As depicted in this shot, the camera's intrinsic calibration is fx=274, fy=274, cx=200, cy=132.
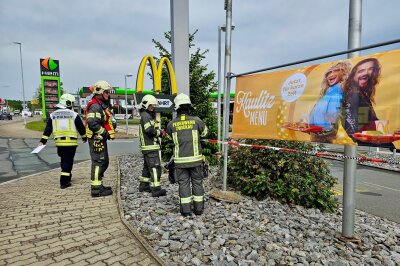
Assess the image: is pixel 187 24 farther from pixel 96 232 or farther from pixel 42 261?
pixel 42 261

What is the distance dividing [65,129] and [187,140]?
10.2 feet

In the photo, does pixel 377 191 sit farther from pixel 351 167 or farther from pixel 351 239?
pixel 351 167

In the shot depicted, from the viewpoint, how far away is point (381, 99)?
9.76ft

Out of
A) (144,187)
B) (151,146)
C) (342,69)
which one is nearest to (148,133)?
(151,146)

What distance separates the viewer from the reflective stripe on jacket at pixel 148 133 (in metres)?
5.18

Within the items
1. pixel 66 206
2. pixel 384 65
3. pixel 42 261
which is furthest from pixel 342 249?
pixel 66 206

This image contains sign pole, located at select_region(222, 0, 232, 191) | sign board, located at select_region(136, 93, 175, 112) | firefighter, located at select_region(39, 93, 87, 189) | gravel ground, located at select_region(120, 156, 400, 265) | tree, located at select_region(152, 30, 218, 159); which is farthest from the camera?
tree, located at select_region(152, 30, 218, 159)

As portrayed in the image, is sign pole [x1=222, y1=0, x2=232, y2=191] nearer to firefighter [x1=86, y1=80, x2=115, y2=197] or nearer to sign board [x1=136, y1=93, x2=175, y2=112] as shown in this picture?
sign board [x1=136, y1=93, x2=175, y2=112]

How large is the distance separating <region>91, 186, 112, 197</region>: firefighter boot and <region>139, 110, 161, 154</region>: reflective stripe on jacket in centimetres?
110

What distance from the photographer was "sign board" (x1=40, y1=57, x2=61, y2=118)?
2908 cm

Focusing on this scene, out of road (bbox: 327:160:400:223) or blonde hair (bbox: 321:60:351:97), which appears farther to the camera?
road (bbox: 327:160:400:223)

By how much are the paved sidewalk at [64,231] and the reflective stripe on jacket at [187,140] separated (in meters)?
1.35

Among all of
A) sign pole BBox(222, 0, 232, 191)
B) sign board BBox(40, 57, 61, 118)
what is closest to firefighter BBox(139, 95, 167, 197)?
sign pole BBox(222, 0, 232, 191)

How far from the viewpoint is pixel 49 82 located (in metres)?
29.5
